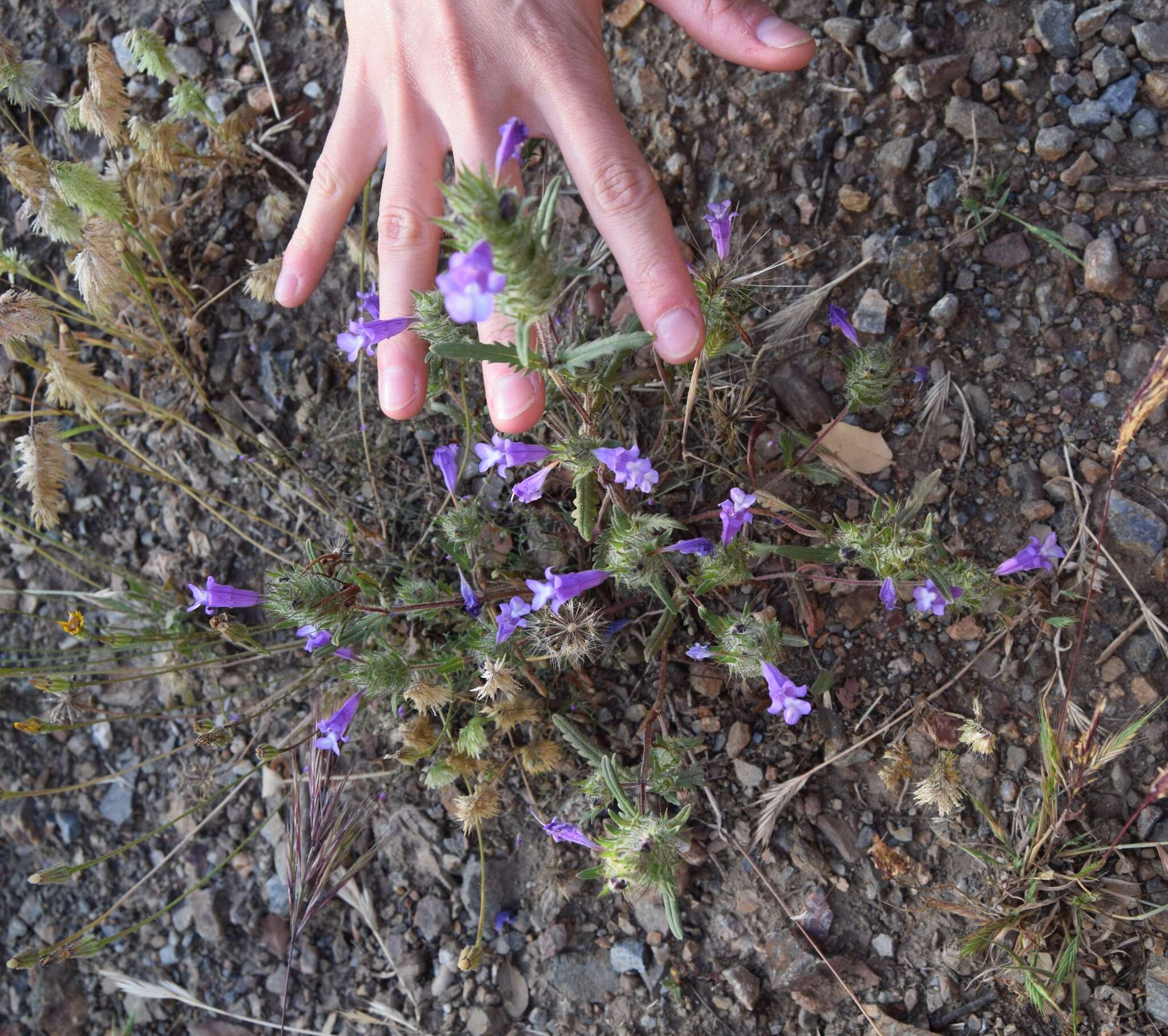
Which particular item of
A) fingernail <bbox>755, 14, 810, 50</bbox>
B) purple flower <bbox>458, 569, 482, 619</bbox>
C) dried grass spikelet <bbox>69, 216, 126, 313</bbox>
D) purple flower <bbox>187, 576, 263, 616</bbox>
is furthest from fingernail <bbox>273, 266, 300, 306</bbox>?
fingernail <bbox>755, 14, 810, 50</bbox>

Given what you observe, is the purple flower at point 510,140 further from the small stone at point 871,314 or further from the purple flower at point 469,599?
the small stone at point 871,314

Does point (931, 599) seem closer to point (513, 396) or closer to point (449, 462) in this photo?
point (513, 396)

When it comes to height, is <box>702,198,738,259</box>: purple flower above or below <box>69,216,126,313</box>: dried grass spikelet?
below

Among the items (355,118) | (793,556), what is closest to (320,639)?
(793,556)

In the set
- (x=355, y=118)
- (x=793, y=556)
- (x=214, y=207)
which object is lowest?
(x=793, y=556)

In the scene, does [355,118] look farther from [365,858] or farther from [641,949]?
[641,949]

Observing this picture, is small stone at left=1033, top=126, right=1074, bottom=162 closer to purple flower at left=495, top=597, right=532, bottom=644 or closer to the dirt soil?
the dirt soil

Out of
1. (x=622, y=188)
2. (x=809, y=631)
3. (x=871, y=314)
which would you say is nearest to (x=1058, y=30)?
(x=871, y=314)
